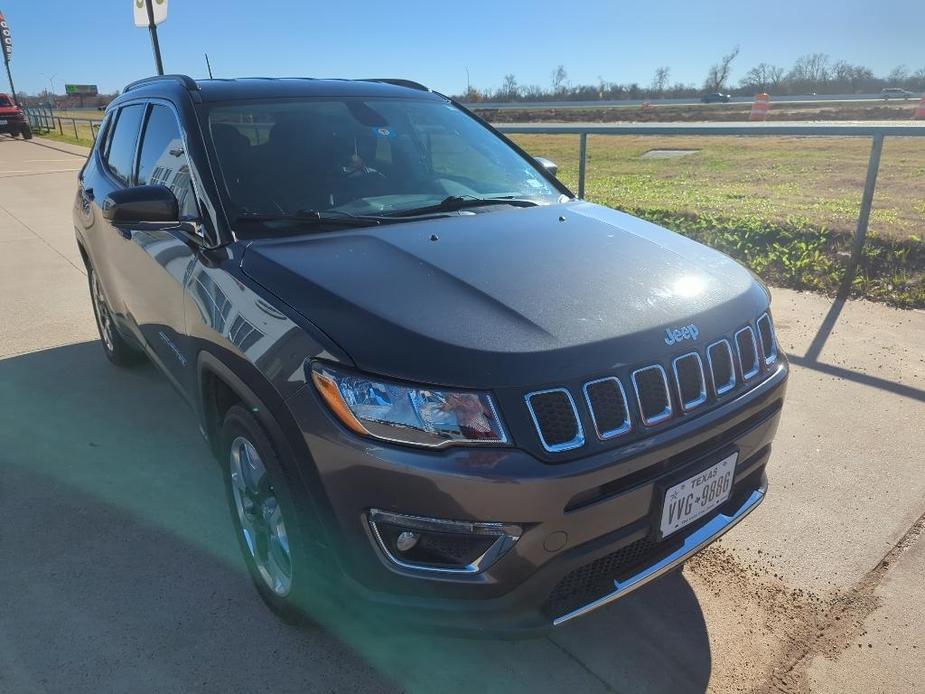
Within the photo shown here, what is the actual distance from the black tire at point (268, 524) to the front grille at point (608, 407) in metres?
0.86

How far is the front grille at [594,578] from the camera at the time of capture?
1.97 m

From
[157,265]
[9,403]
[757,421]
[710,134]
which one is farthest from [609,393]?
[710,134]

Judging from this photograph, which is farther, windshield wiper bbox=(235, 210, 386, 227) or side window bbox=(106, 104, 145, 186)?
side window bbox=(106, 104, 145, 186)

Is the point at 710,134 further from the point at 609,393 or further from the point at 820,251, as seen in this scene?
the point at 609,393

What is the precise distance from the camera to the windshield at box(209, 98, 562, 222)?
286 centimetres

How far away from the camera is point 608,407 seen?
1.92 metres

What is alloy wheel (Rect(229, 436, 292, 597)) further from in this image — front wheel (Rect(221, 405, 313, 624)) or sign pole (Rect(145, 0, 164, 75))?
sign pole (Rect(145, 0, 164, 75))

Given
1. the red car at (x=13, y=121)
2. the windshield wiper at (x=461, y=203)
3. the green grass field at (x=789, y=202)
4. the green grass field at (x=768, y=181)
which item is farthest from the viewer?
the red car at (x=13, y=121)

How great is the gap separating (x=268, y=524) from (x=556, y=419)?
1.14 m

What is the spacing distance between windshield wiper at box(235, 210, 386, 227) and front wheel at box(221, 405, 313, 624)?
747 mm

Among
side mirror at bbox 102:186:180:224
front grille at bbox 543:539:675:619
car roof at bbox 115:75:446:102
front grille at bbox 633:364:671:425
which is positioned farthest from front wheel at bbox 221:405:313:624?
car roof at bbox 115:75:446:102

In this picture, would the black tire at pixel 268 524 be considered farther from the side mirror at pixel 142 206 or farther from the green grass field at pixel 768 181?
the green grass field at pixel 768 181

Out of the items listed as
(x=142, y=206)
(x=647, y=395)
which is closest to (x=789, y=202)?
(x=647, y=395)

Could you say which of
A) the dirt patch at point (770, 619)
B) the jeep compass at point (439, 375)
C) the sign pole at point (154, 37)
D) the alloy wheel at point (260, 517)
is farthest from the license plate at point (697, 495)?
the sign pole at point (154, 37)
